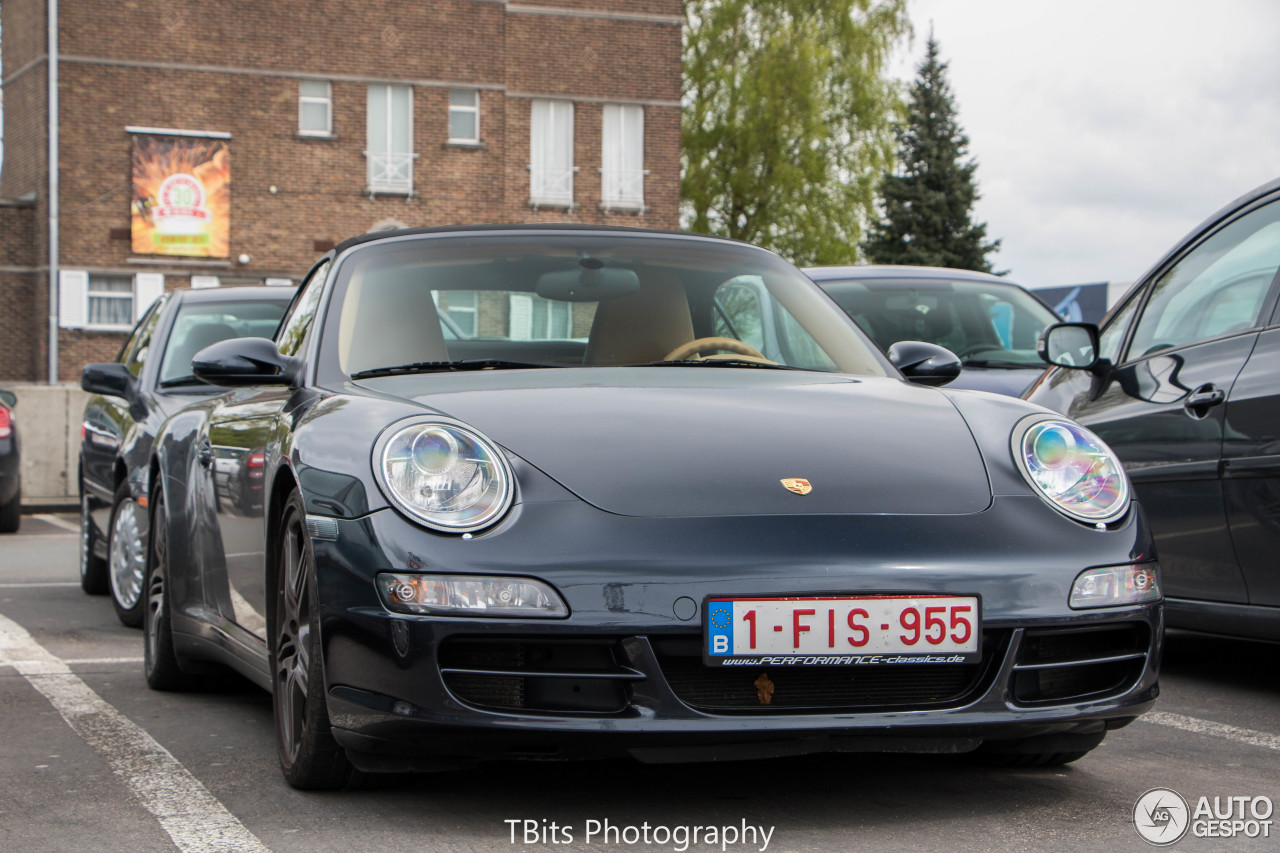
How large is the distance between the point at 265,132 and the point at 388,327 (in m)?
30.3

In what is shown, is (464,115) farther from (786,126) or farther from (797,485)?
(797,485)

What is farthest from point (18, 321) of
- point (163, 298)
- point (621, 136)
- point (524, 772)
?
point (524, 772)

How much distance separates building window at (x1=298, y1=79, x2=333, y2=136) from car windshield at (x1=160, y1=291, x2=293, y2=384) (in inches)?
1022

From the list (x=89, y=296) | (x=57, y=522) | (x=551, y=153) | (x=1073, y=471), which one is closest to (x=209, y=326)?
(x=1073, y=471)

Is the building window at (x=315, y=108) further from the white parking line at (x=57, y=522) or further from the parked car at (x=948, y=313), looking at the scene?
the parked car at (x=948, y=313)

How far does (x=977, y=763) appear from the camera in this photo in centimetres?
392

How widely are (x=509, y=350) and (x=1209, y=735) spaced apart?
220cm

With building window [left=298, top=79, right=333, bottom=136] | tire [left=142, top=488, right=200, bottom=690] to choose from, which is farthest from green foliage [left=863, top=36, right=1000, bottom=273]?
tire [left=142, top=488, right=200, bottom=690]

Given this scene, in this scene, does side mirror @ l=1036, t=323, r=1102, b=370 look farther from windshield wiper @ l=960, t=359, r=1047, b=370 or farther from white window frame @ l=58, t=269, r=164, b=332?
white window frame @ l=58, t=269, r=164, b=332

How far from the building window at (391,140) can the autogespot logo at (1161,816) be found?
31.6 meters

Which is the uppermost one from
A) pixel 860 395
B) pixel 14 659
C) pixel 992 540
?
pixel 860 395

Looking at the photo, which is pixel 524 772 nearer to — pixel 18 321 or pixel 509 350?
pixel 509 350

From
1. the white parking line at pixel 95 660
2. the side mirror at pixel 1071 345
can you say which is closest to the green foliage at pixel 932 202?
the side mirror at pixel 1071 345

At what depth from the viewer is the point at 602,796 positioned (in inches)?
140
